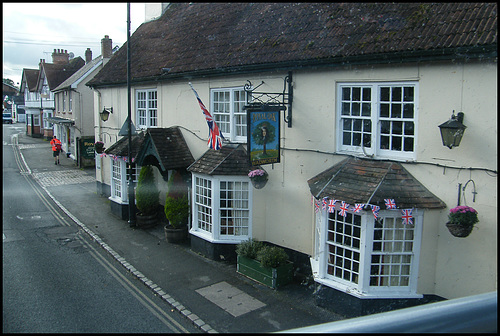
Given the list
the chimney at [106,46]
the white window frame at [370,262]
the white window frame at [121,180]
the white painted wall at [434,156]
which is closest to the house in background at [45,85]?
the chimney at [106,46]

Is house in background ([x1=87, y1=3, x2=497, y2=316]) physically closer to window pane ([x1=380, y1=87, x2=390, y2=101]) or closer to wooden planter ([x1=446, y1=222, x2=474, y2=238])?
window pane ([x1=380, y1=87, x2=390, y2=101])

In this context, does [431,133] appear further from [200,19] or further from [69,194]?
[69,194]

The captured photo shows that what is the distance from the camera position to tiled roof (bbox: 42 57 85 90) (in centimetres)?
4025

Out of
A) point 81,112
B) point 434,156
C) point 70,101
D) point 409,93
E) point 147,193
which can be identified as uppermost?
point 70,101

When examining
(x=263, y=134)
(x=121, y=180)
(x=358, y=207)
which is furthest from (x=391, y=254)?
(x=121, y=180)

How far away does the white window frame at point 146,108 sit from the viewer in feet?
52.2

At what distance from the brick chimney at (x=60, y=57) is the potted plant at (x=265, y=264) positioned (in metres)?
39.3

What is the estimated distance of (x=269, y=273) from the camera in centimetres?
1002

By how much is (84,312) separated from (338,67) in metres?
7.62

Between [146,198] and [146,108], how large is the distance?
3.62 meters

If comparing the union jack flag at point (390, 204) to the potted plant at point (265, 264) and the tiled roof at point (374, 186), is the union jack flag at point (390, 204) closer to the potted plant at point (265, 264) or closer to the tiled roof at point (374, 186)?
the tiled roof at point (374, 186)

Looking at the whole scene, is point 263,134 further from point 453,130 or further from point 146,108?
point 146,108

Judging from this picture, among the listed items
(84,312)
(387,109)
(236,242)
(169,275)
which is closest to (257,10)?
(387,109)

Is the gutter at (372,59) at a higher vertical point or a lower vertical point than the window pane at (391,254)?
higher
